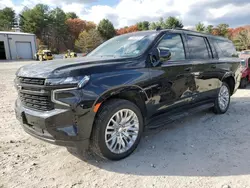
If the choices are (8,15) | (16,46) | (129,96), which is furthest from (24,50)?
(129,96)

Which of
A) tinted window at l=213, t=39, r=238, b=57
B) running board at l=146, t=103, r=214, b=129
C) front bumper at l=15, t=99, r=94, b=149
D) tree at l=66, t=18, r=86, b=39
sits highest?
tree at l=66, t=18, r=86, b=39

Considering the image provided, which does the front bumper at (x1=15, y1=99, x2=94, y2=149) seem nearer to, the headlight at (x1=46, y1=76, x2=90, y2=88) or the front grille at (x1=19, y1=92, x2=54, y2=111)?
the front grille at (x1=19, y1=92, x2=54, y2=111)

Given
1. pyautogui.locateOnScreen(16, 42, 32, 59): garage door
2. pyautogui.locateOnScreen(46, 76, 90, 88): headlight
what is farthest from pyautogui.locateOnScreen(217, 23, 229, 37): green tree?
pyautogui.locateOnScreen(46, 76, 90, 88): headlight

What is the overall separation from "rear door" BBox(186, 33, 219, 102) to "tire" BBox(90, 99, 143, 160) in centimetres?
171

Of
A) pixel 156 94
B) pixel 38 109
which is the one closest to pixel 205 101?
pixel 156 94

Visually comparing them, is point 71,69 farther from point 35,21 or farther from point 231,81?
point 35,21

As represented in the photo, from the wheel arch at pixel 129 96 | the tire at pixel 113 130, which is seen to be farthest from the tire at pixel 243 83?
the tire at pixel 113 130

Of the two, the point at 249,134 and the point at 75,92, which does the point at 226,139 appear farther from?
the point at 75,92

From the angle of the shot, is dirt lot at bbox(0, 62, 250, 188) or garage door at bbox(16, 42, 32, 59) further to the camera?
garage door at bbox(16, 42, 32, 59)

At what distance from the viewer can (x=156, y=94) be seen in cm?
356

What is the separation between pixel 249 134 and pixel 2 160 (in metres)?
4.20

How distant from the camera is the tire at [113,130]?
9.53ft

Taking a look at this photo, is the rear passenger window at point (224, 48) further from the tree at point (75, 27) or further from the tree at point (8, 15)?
the tree at point (8, 15)

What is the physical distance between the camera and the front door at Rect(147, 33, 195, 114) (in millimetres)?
3572
